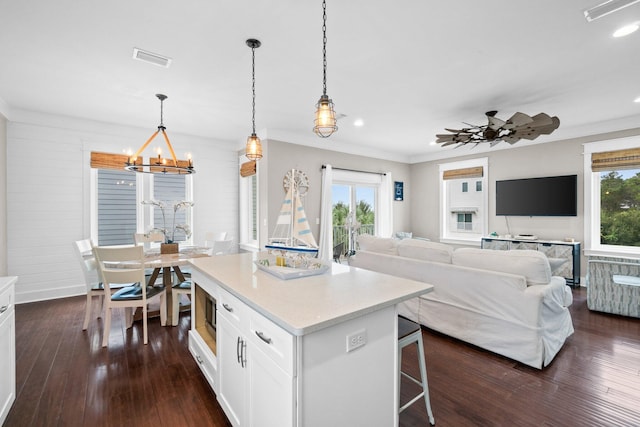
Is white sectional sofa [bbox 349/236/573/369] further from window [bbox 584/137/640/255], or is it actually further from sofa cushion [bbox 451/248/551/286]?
window [bbox 584/137/640/255]

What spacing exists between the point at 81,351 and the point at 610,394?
14.2 feet

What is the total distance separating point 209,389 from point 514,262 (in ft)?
8.75

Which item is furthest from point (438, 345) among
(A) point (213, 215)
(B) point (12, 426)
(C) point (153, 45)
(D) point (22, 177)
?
(D) point (22, 177)

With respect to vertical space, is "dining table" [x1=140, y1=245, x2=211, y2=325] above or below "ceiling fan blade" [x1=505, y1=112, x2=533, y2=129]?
below

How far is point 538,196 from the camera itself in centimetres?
528

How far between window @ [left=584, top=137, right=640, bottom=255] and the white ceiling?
1.36 feet

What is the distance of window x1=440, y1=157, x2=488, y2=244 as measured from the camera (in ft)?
20.4

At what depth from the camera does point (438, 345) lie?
9.32 feet

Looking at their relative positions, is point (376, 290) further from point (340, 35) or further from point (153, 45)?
point (153, 45)

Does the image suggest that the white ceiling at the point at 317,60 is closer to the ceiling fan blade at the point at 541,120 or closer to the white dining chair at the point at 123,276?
the ceiling fan blade at the point at 541,120

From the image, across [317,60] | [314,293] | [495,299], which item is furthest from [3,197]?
[495,299]

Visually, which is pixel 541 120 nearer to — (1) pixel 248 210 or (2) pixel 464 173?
(2) pixel 464 173

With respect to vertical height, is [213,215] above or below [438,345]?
above

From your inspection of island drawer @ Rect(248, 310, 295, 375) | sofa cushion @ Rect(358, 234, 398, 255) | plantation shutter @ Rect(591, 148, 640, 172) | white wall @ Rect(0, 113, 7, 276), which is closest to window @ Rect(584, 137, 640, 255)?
plantation shutter @ Rect(591, 148, 640, 172)
